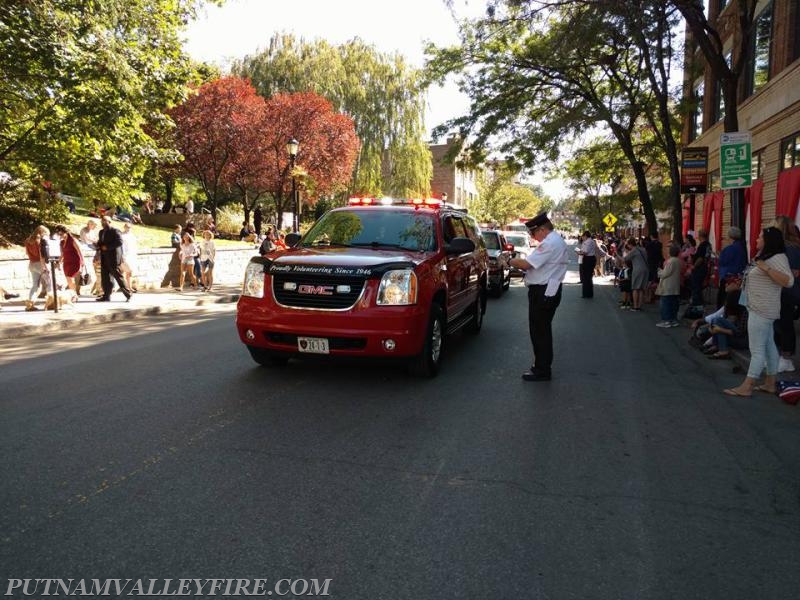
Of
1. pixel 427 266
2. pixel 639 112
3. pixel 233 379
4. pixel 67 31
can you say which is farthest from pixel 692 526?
pixel 639 112

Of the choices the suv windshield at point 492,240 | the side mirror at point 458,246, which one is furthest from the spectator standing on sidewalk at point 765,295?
the suv windshield at point 492,240

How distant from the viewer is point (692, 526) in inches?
141

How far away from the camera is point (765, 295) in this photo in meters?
6.38

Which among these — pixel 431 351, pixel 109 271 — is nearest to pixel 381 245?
pixel 431 351

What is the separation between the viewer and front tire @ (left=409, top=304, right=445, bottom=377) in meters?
6.74

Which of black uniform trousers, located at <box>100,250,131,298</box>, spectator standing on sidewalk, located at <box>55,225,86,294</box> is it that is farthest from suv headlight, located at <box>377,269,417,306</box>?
spectator standing on sidewalk, located at <box>55,225,86,294</box>

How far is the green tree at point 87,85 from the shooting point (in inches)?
442

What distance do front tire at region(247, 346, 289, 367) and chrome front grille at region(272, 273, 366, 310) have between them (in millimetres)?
805

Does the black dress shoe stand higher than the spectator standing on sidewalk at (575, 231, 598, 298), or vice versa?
the spectator standing on sidewalk at (575, 231, 598, 298)

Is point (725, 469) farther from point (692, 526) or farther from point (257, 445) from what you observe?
point (257, 445)

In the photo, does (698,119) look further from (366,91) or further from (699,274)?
(366,91)

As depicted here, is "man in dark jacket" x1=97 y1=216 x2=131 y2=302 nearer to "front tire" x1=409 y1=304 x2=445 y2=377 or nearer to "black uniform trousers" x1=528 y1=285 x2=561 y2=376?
"front tire" x1=409 y1=304 x2=445 y2=377

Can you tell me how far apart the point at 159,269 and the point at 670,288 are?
13.9m

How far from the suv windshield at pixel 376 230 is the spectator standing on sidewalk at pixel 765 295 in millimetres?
3433
